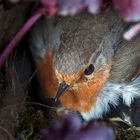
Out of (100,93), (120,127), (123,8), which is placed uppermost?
(123,8)

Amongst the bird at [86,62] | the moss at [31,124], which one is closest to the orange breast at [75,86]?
the bird at [86,62]

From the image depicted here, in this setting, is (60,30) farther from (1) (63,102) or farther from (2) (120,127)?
(2) (120,127)

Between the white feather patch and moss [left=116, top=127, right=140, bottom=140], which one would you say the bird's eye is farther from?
moss [left=116, top=127, right=140, bottom=140]

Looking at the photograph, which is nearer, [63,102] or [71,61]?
[71,61]

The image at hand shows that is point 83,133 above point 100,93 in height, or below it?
above

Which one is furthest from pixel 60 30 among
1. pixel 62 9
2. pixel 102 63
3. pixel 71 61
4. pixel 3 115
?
pixel 62 9

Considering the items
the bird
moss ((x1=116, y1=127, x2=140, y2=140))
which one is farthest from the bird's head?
moss ((x1=116, y1=127, x2=140, y2=140))
